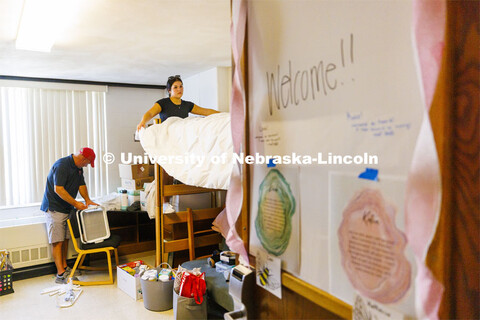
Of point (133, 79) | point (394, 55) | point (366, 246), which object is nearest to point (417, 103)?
point (394, 55)

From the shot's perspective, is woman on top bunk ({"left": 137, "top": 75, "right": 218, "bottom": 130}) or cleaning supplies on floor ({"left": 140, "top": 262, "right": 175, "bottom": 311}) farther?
woman on top bunk ({"left": 137, "top": 75, "right": 218, "bottom": 130})

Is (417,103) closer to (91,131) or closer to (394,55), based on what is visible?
(394,55)

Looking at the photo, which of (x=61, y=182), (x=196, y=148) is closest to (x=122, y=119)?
(x=61, y=182)

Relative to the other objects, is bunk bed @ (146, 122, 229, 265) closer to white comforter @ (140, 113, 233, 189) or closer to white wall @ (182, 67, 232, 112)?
white comforter @ (140, 113, 233, 189)

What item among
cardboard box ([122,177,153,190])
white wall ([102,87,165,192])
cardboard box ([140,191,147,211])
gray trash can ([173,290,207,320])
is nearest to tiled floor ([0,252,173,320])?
gray trash can ([173,290,207,320])

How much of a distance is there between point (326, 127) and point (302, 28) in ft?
0.68

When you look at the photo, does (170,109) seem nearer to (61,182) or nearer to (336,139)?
(61,182)

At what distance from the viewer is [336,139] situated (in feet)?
2.02

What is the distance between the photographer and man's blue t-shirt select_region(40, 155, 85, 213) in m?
3.63

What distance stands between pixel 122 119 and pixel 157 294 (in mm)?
2771

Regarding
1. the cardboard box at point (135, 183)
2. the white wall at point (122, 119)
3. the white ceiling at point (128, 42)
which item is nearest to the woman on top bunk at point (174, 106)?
the white ceiling at point (128, 42)

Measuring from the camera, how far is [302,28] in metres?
0.69

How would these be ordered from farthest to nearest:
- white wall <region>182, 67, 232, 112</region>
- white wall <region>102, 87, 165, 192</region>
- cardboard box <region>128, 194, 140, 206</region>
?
1. white wall <region>102, 87, 165, 192</region>
2. cardboard box <region>128, 194, 140, 206</region>
3. white wall <region>182, 67, 232, 112</region>

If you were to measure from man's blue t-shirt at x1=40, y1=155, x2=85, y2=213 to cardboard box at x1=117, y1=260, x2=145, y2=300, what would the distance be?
978 mm
